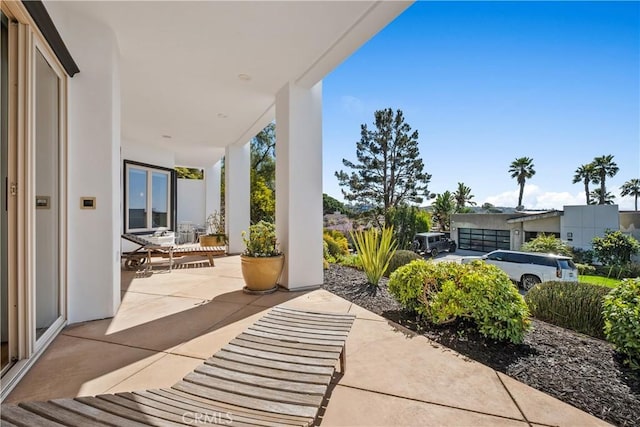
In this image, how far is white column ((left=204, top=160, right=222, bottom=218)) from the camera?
39.9ft

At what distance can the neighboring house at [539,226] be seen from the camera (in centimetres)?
1509

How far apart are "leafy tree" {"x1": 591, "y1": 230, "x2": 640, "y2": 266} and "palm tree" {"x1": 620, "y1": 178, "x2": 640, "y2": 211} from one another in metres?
30.1

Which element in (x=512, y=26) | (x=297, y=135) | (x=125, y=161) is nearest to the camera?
(x=297, y=135)

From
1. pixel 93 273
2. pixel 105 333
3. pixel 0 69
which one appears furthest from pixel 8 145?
pixel 105 333

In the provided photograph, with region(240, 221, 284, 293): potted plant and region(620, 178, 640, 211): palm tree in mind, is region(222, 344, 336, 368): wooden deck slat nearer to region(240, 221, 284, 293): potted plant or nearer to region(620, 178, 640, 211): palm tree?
region(240, 221, 284, 293): potted plant

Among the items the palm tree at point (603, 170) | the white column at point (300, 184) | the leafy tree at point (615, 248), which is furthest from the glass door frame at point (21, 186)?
the palm tree at point (603, 170)

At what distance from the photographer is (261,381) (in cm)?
157

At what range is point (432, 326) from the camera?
304 centimetres

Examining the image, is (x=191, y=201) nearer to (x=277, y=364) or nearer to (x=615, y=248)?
(x=277, y=364)

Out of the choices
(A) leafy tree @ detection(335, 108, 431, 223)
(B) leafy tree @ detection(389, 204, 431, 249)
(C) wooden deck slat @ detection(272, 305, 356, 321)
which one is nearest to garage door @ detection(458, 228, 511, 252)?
(A) leafy tree @ detection(335, 108, 431, 223)

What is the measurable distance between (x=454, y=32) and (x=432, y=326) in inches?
238

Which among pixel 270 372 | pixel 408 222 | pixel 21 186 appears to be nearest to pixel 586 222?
pixel 408 222

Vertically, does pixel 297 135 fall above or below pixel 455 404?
above

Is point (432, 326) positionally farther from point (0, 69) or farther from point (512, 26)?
point (512, 26)
